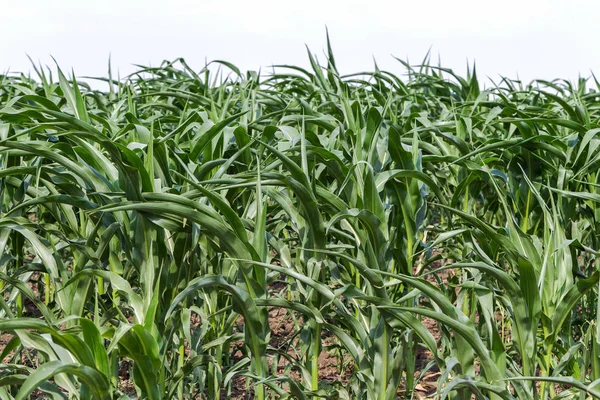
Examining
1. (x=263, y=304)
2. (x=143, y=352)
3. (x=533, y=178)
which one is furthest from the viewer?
(x=533, y=178)

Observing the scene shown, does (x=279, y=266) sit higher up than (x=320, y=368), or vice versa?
(x=279, y=266)

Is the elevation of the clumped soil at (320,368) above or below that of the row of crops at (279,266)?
below

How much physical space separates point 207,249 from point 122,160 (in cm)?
39

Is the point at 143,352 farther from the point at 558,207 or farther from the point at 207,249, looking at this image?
the point at 558,207

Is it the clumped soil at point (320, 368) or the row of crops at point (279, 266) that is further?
the clumped soil at point (320, 368)

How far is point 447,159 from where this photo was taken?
1995mm

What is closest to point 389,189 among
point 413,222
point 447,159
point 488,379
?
point 413,222

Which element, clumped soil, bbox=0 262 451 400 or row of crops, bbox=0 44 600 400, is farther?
clumped soil, bbox=0 262 451 400

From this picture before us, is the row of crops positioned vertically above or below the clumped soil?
above

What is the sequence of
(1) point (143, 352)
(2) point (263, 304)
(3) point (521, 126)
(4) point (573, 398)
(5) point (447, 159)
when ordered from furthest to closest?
1. (3) point (521, 126)
2. (5) point (447, 159)
3. (4) point (573, 398)
4. (2) point (263, 304)
5. (1) point (143, 352)

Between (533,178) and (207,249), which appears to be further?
(533,178)

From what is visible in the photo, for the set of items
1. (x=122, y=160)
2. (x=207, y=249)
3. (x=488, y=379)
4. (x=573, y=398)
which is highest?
(x=122, y=160)

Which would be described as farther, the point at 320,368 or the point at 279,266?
the point at 320,368

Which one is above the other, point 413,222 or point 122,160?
point 122,160
